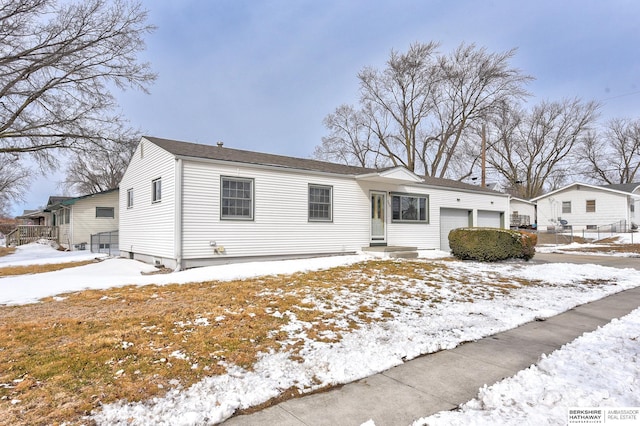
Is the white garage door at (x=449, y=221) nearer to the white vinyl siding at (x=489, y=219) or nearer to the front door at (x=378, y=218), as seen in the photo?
the white vinyl siding at (x=489, y=219)

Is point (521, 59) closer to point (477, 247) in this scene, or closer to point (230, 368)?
point (477, 247)

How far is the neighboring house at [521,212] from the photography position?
35.9 meters

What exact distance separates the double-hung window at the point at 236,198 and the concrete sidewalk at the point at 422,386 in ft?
26.0

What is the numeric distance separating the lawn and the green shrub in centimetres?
373

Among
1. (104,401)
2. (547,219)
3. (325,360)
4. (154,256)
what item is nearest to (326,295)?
(325,360)

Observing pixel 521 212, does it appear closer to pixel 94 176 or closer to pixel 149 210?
pixel 149 210

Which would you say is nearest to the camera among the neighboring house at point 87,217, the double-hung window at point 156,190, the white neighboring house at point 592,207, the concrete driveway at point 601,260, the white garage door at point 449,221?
the double-hung window at point 156,190

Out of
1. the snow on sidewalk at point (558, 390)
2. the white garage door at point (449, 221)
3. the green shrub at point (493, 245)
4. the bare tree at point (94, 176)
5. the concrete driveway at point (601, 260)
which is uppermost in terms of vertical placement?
the bare tree at point (94, 176)

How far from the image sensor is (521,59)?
81.8 ft

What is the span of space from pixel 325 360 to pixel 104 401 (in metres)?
1.93

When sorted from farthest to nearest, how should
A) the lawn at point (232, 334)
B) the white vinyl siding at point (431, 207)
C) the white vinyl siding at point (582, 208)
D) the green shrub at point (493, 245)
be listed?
the white vinyl siding at point (582, 208) < the white vinyl siding at point (431, 207) < the green shrub at point (493, 245) < the lawn at point (232, 334)

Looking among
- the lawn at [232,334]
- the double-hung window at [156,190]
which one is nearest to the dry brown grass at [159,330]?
the lawn at [232,334]

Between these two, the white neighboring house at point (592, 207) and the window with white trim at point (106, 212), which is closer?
the window with white trim at point (106, 212)

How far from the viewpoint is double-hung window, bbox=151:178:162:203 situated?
10.8 m
